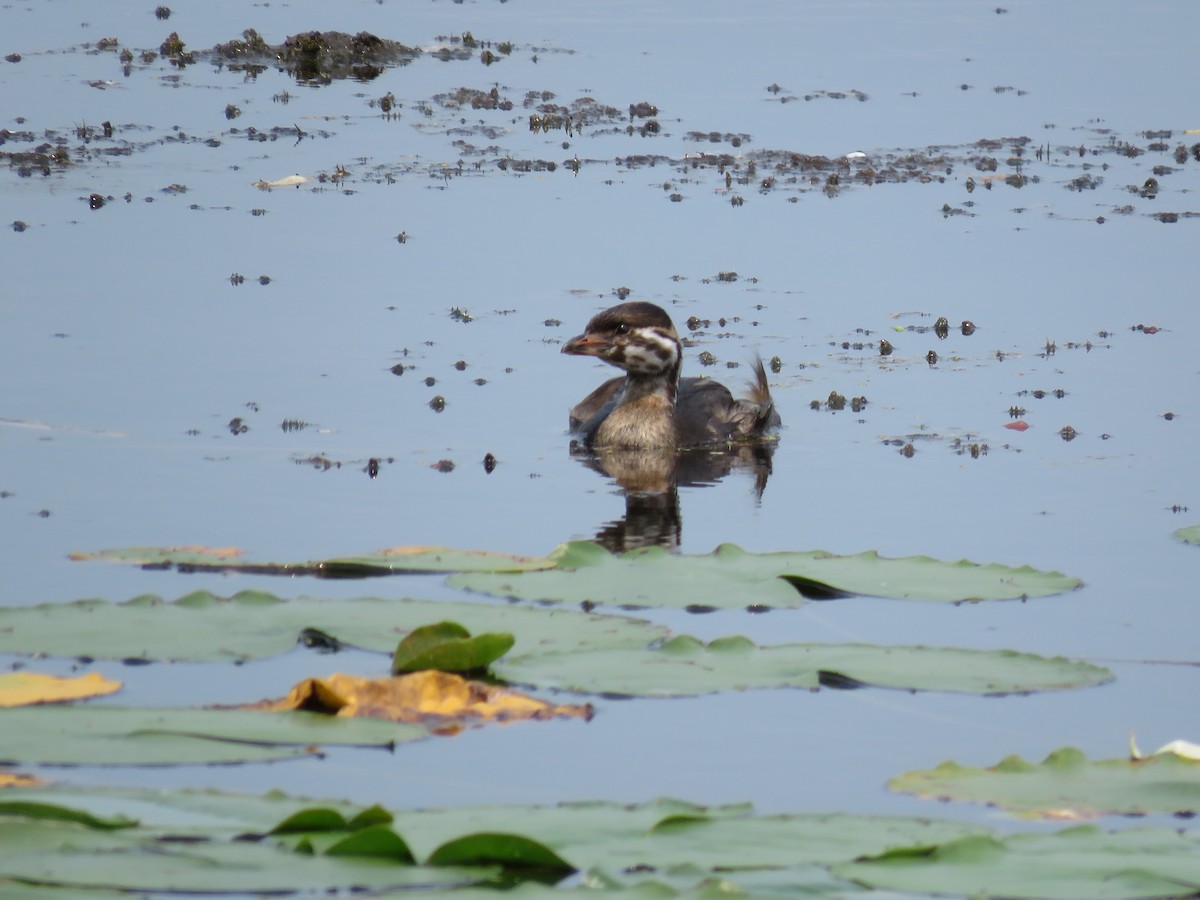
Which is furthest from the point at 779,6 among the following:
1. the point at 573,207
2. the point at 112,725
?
the point at 112,725

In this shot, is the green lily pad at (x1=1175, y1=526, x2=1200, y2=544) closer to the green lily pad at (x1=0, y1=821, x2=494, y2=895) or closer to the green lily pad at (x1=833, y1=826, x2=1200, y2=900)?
the green lily pad at (x1=833, y1=826, x2=1200, y2=900)

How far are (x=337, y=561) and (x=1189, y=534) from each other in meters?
3.36

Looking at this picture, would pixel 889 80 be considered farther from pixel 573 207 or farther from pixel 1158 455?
pixel 1158 455

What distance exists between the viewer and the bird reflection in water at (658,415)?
34.1 feet

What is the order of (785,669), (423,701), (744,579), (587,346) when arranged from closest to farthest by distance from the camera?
1. (423,701)
2. (785,669)
3. (744,579)
4. (587,346)

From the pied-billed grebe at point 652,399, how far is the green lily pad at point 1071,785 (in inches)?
224

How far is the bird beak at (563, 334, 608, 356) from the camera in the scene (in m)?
11.0

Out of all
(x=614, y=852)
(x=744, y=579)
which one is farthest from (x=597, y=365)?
(x=614, y=852)

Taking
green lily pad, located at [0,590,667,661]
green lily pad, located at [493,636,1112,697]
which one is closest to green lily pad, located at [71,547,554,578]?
green lily pad, located at [0,590,667,661]

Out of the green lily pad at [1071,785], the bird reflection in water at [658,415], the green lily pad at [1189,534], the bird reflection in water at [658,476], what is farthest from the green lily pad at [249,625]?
the bird reflection in water at [658,415]

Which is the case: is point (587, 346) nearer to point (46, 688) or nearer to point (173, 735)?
point (46, 688)

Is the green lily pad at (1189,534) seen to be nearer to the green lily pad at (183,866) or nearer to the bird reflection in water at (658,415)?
the bird reflection in water at (658,415)

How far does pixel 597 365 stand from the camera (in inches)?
496

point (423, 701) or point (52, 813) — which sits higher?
point (52, 813)
